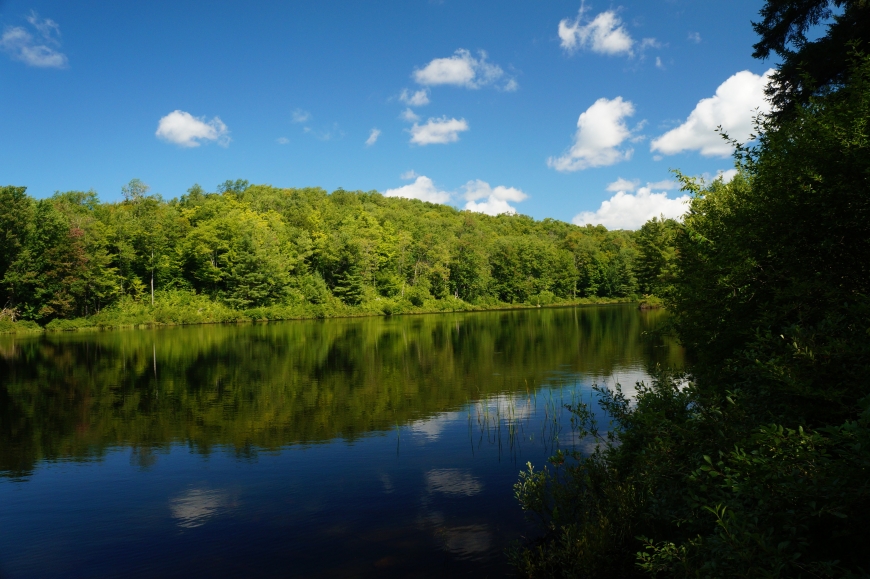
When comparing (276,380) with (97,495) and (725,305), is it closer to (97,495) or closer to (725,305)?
(97,495)

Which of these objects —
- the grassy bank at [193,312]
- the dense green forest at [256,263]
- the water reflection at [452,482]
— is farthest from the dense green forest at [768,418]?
the dense green forest at [256,263]

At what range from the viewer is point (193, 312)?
2525 inches

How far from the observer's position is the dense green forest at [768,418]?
377cm

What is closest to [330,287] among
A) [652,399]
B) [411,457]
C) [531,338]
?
[531,338]

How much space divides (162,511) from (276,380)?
13.5m

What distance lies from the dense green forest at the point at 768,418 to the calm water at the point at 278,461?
172 centimetres

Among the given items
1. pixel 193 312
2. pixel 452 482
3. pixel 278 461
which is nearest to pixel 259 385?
pixel 278 461

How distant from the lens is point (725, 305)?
8141mm

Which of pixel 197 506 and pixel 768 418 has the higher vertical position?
pixel 768 418

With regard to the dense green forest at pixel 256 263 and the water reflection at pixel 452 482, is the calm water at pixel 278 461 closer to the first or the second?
the water reflection at pixel 452 482

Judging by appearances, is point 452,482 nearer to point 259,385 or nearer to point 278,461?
point 278,461

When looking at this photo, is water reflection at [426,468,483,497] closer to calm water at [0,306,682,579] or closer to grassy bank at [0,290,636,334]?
calm water at [0,306,682,579]

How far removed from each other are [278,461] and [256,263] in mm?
60956

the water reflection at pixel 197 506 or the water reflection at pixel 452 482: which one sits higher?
the water reflection at pixel 452 482
